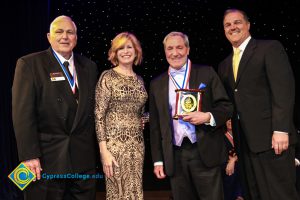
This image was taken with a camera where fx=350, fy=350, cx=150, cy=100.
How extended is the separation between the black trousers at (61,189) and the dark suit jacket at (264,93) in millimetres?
1363

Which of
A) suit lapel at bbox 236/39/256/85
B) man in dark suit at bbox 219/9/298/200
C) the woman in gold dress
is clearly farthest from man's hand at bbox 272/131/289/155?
the woman in gold dress

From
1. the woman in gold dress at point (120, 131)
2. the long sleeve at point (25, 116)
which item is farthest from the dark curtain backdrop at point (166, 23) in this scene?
the long sleeve at point (25, 116)

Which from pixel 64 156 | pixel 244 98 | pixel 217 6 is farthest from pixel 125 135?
pixel 217 6

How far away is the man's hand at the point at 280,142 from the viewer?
106 inches

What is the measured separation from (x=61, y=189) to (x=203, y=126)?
1234mm

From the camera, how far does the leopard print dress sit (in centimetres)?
292

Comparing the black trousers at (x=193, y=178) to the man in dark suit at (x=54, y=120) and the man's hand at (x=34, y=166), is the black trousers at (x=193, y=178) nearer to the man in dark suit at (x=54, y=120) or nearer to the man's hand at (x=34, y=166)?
the man in dark suit at (x=54, y=120)

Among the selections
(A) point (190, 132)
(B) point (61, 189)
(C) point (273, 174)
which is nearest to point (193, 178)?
(A) point (190, 132)

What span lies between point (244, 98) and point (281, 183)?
2.40 feet

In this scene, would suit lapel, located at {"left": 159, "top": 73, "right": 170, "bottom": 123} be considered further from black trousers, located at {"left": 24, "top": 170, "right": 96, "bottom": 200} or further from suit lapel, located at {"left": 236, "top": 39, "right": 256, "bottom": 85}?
black trousers, located at {"left": 24, "top": 170, "right": 96, "bottom": 200}

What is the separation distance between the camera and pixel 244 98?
288 cm

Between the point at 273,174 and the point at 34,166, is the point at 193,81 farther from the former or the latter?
the point at 34,166

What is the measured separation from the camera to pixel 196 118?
107 inches

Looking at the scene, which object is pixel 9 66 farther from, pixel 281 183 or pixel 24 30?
pixel 281 183
